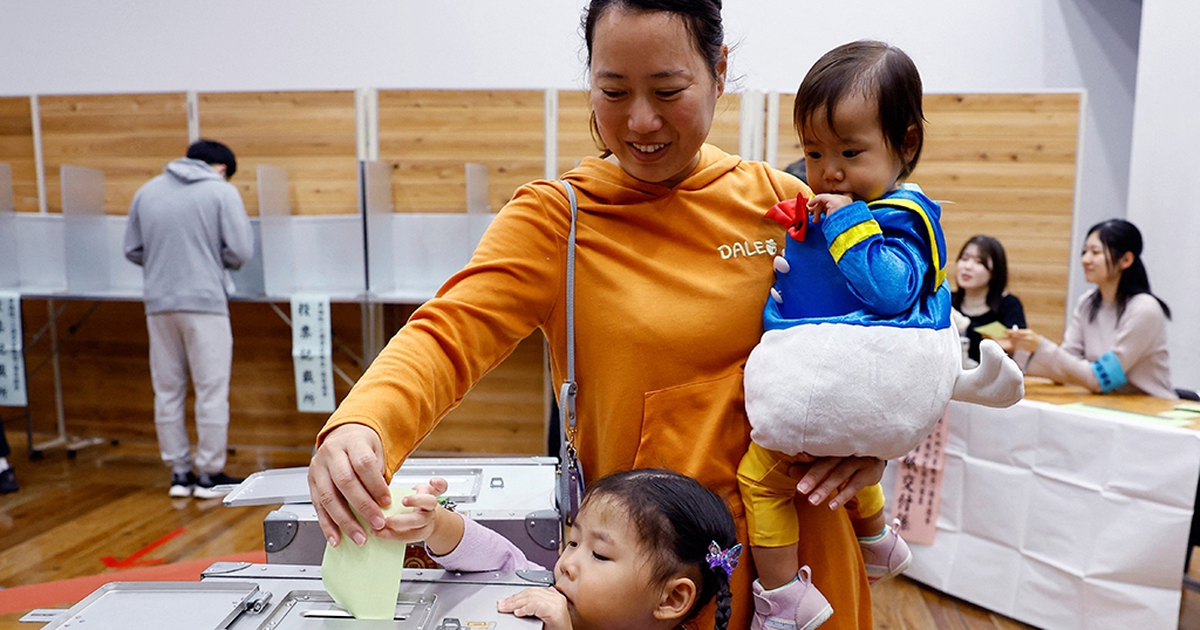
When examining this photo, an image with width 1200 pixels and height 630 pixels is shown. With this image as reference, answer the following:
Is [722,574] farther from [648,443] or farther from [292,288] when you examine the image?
[292,288]

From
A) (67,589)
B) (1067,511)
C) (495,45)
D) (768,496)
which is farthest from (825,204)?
(495,45)

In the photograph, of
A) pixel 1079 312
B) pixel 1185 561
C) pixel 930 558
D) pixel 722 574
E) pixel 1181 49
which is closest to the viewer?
pixel 722 574

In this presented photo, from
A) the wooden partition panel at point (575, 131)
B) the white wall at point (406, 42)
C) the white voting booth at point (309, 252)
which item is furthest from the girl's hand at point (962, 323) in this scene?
the white voting booth at point (309, 252)

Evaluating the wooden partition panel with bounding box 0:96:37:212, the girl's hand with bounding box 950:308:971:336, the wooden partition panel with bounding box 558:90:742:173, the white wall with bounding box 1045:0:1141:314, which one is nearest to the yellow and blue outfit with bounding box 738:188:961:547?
the girl's hand with bounding box 950:308:971:336

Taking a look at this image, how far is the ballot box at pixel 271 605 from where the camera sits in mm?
698

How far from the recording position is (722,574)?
0.93 metres

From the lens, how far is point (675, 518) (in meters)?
0.93

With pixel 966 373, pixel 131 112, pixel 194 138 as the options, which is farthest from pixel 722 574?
pixel 131 112

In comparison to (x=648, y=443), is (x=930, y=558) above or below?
below

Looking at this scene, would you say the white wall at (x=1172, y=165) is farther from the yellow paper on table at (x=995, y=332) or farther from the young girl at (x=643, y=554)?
the young girl at (x=643, y=554)

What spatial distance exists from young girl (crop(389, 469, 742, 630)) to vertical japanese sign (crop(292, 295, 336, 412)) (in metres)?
3.38

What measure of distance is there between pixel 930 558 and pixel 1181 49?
9.46 ft

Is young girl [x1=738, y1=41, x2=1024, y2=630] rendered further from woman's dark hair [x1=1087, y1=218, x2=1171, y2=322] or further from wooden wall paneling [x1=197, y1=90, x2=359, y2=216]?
wooden wall paneling [x1=197, y1=90, x2=359, y2=216]

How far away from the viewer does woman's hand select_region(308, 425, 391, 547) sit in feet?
2.29
